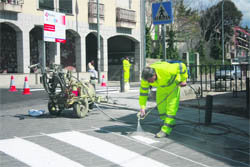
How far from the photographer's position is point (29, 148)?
577 cm

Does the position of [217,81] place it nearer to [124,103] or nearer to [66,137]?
[124,103]

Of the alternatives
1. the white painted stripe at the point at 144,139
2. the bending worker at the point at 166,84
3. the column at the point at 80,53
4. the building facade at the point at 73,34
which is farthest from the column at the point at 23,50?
the white painted stripe at the point at 144,139

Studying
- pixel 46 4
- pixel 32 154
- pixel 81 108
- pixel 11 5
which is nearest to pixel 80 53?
pixel 46 4

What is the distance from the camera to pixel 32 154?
5.44m

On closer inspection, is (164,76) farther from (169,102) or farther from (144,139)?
(144,139)

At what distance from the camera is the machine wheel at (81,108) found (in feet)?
28.3

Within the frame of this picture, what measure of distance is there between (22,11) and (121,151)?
18.9m

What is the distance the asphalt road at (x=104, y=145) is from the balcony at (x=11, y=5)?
14.2 m

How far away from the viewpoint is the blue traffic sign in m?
8.12

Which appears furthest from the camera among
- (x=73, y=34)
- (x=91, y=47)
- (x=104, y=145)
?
(x=91, y=47)

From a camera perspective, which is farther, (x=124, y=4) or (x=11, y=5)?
(x=124, y=4)

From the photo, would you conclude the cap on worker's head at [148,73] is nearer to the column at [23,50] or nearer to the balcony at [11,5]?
the balcony at [11,5]

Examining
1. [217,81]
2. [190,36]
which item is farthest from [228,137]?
[190,36]

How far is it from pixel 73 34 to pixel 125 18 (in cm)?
558
